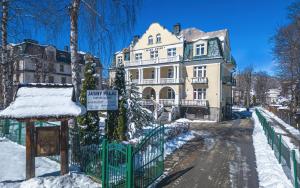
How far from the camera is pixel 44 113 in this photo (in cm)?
679

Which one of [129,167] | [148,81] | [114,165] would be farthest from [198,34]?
[129,167]

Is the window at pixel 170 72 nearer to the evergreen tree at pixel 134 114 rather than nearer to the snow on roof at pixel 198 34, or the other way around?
the snow on roof at pixel 198 34

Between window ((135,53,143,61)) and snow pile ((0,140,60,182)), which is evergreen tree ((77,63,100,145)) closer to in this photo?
snow pile ((0,140,60,182))

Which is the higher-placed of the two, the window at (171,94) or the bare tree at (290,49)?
the bare tree at (290,49)

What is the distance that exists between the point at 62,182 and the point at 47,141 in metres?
1.36

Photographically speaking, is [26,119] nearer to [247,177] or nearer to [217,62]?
[247,177]

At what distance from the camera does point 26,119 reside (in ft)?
22.0

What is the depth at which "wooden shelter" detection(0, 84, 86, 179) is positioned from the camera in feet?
22.1

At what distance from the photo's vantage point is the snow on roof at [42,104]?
668 cm

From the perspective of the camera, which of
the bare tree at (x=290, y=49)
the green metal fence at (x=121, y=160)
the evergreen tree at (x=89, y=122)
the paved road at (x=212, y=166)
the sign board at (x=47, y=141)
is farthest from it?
the bare tree at (x=290, y=49)

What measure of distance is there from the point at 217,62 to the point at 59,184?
27.4 metres

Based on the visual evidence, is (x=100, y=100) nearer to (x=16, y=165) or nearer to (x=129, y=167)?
(x=129, y=167)

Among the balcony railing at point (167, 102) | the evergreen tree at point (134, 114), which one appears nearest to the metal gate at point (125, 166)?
the evergreen tree at point (134, 114)

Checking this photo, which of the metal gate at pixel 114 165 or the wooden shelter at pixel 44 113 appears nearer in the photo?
the wooden shelter at pixel 44 113
